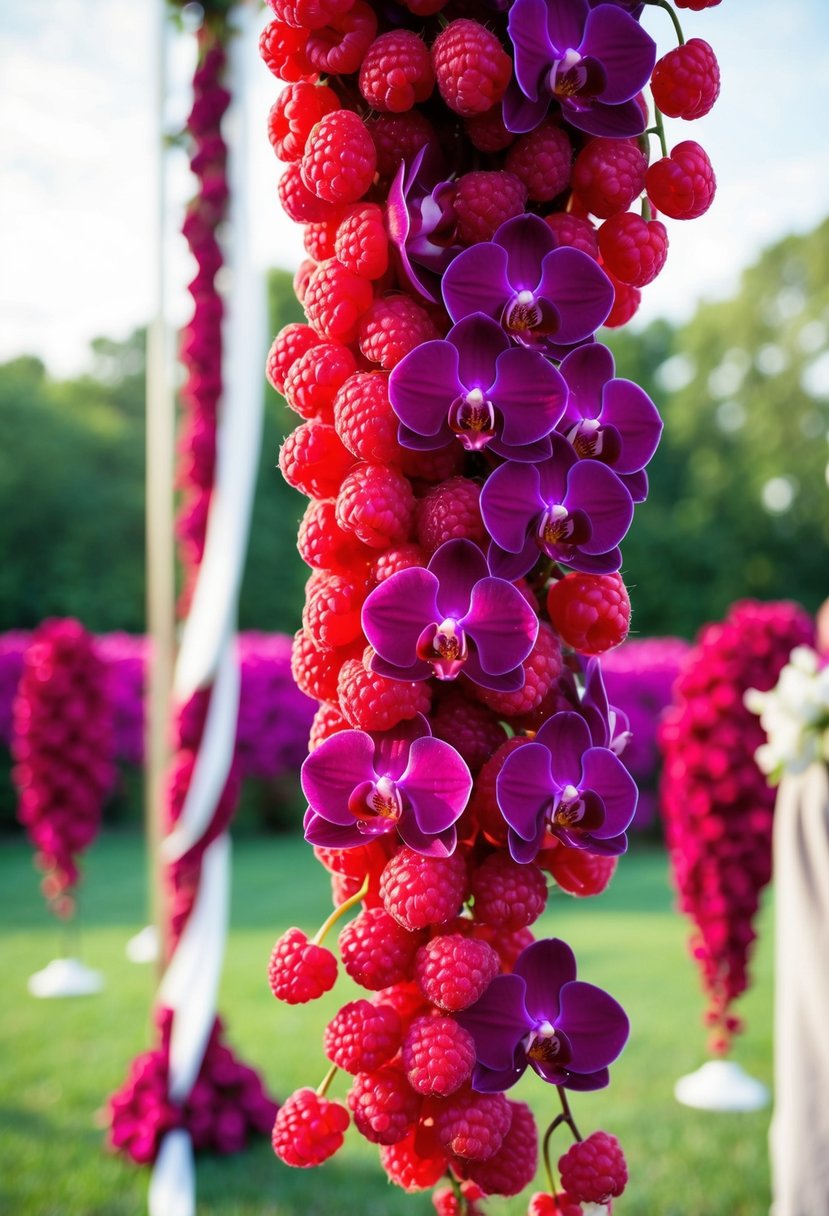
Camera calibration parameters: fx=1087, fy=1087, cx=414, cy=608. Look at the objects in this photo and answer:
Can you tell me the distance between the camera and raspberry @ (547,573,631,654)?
0.69 m

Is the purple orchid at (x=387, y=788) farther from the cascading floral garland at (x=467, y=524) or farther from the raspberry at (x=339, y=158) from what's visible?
the raspberry at (x=339, y=158)

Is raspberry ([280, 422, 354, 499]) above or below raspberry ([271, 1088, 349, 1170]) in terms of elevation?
above

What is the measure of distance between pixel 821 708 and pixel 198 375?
1708 mm

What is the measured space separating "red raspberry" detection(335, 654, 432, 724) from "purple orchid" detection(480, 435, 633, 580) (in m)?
0.09

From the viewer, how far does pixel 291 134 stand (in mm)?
743

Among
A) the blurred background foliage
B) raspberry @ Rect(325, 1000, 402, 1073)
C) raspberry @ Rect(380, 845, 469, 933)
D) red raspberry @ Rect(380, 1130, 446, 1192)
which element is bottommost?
the blurred background foliage

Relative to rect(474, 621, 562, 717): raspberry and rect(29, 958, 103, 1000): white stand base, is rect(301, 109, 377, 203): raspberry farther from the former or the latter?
rect(29, 958, 103, 1000): white stand base

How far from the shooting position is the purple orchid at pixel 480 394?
25.2 inches

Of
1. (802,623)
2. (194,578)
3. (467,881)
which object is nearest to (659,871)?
(802,623)

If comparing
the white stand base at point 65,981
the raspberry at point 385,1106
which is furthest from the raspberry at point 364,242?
the white stand base at point 65,981

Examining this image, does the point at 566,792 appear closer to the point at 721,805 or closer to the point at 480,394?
the point at 480,394

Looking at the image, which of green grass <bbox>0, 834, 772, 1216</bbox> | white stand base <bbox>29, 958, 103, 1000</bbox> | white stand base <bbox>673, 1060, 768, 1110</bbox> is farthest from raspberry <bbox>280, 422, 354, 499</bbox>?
white stand base <bbox>29, 958, 103, 1000</bbox>

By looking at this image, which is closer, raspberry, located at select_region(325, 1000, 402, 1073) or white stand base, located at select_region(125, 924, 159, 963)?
raspberry, located at select_region(325, 1000, 402, 1073)

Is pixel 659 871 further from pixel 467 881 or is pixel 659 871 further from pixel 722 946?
pixel 467 881
